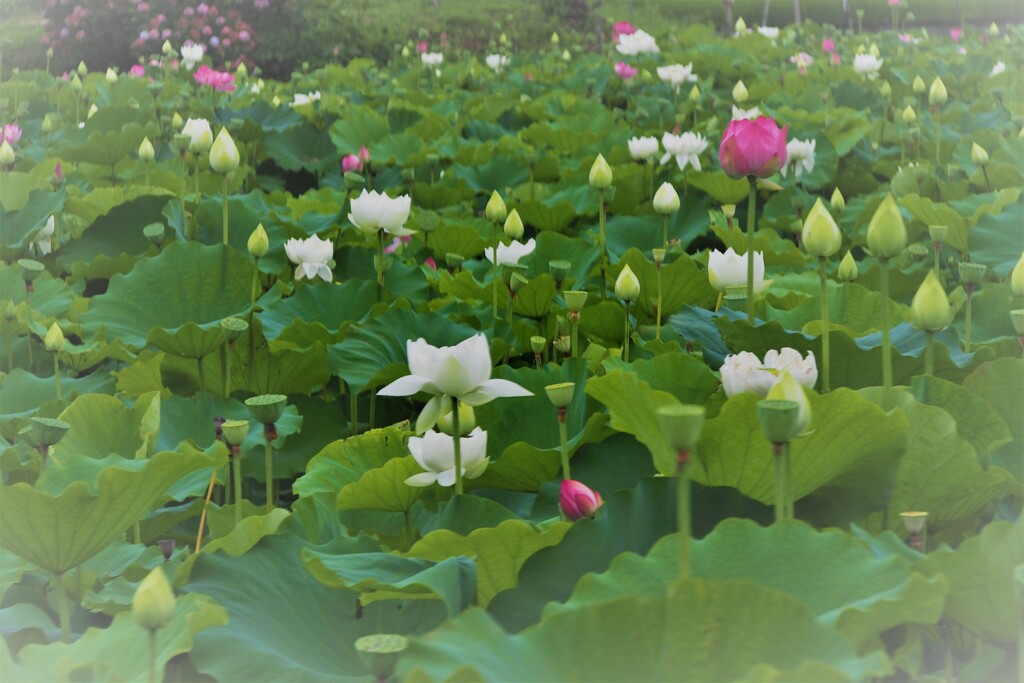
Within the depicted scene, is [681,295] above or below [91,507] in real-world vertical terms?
below

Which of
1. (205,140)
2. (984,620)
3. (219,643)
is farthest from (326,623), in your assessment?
(205,140)

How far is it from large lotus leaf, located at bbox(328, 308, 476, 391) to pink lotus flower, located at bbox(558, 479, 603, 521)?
0.56 meters

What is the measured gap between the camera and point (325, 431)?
4.69ft

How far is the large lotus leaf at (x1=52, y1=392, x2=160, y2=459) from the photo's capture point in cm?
112

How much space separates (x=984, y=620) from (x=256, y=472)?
93cm

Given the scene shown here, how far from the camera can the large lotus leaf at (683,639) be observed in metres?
0.54

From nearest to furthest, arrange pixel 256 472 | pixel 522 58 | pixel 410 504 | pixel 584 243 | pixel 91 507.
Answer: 1. pixel 91 507
2. pixel 410 504
3. pixel 256 472
4. pixel 584 243
5. pixel 522 58

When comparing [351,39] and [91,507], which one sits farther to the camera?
[351,39]

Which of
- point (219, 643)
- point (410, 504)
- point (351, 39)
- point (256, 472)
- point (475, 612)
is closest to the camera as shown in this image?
point (475, 612)

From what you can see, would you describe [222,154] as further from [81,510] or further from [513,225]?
[81,510]

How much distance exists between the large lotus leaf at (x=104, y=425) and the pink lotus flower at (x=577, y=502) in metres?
0.51

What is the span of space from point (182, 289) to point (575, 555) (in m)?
1.07

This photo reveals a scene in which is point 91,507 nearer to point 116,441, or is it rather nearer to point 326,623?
point 326,623

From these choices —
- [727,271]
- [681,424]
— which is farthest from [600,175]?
[681,424]
